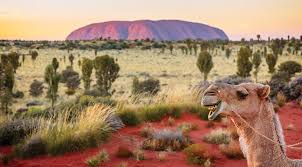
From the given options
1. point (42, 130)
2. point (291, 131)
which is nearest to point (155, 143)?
point (42, 130)

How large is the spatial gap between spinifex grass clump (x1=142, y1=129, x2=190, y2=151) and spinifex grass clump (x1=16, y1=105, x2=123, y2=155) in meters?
1.20

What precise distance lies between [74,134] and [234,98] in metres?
7.84

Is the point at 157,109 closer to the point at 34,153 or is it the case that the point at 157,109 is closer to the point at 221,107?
the point at 34,153

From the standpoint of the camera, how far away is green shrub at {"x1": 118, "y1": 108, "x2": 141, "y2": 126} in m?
14.1

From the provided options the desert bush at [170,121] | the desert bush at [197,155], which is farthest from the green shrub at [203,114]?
the desert bush at [197,155]

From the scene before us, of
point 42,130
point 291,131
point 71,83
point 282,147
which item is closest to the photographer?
point 282,147

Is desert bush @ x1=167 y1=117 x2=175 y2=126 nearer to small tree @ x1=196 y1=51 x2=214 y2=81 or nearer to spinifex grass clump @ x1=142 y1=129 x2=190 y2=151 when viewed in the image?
spinifex grass clump @ x1=142 y1=129 x2=190 y2=151

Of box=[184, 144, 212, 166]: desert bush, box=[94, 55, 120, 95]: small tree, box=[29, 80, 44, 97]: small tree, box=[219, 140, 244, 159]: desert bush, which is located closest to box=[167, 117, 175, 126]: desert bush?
box=[219, 140, 244, 159]: desert bush

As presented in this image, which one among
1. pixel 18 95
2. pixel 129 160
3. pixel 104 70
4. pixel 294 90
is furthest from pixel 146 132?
pixel 18 95

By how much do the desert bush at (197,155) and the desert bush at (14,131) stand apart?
166 inches

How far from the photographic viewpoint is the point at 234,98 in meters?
4.12

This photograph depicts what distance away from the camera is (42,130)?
11852mm

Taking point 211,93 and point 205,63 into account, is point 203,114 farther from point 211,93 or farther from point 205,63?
point 205,63

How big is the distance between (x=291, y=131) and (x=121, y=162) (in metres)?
6.39
